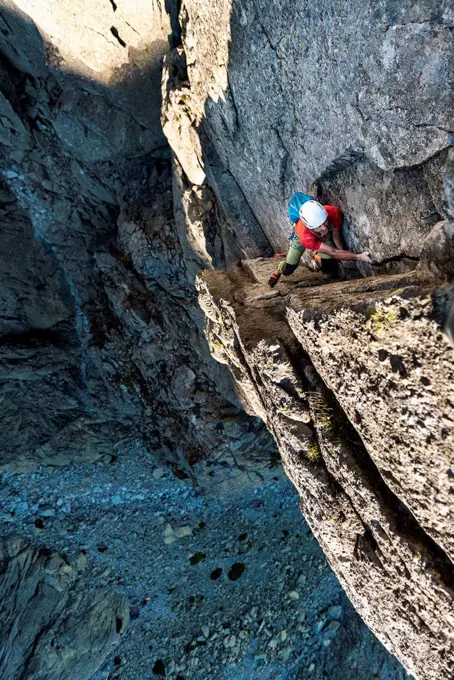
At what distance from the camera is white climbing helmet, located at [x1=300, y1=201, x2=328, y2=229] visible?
9.43 metres

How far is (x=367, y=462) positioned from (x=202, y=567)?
19.9 metres

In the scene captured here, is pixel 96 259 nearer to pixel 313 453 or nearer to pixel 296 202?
pixel 296 202

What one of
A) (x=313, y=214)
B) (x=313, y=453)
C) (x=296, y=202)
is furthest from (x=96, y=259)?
(x=313, y=453)

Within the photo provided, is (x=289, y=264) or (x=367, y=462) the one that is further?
(x=289, y=264)

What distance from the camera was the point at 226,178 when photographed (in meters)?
15.0

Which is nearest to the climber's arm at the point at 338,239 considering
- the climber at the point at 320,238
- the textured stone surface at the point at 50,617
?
the climber at the point at 320,238

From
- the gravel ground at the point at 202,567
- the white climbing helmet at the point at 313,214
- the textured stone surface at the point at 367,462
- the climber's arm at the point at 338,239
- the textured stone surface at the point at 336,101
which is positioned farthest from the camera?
the gravel ground at the point at 202,567

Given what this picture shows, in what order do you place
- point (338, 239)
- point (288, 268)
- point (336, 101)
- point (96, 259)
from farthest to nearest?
point (96, 259) → point (288, 268) → point (338, 239) → point (336, 101)

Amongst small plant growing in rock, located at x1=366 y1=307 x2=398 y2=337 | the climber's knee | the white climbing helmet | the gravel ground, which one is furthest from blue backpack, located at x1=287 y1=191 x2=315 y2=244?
the gravel ground

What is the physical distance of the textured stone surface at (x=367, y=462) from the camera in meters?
6.11

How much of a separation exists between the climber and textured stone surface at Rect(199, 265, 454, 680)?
4.06ft

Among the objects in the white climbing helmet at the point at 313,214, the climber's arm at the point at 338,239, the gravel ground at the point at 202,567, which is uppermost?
the white climbing helmet at the point at 313,214

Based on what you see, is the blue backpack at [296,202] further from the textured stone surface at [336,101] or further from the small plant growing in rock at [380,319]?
the small plant growing in rock at [380,319]

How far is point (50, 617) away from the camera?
74.1 feet
